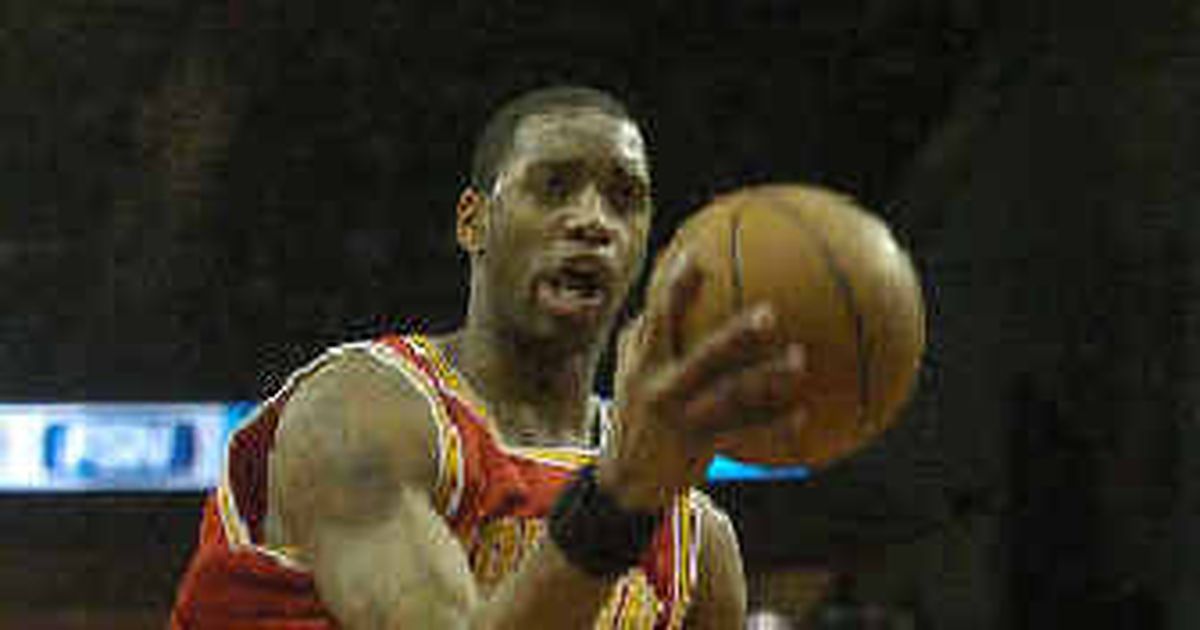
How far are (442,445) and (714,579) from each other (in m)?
0.65

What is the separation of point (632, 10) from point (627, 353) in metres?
7.43

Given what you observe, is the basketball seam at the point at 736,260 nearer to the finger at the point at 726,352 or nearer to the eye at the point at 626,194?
the finger at the point at 726,352

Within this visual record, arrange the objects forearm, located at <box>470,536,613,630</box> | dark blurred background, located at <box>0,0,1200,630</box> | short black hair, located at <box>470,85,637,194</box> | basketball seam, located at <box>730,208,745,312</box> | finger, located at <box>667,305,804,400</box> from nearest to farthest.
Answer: finger, located at <box>667,305,804,400</box> < basketball seam, located at <box>730,208,745,312</box> < forearm, located at <box>470,536,613,630</box> < short black hair, located at <box>470,85,637,194</box> < dark blurred background, located at <box>0,0,1200,630</box>

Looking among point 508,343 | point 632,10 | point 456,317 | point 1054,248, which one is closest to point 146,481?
point 456,317

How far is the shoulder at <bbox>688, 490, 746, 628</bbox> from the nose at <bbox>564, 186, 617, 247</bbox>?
55 cm

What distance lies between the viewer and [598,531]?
1677 mm

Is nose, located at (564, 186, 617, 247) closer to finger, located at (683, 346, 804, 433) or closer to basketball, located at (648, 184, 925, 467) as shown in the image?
basketball, located at (648, 184, 925, 467)

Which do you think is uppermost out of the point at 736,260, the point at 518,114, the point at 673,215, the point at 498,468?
the point at 518,114

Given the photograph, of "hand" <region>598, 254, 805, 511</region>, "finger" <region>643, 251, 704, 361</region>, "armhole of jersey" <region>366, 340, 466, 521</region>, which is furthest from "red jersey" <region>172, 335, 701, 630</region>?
"finger" <region>643, 251, 704, 361</region>

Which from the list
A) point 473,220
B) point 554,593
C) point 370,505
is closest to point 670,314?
point 554,593

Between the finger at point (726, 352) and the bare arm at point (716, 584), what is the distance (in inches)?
50.7

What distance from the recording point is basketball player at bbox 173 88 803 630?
1726 mm

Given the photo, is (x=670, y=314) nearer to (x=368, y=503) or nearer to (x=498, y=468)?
(x=368, y=503)

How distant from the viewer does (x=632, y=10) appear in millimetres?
8914
